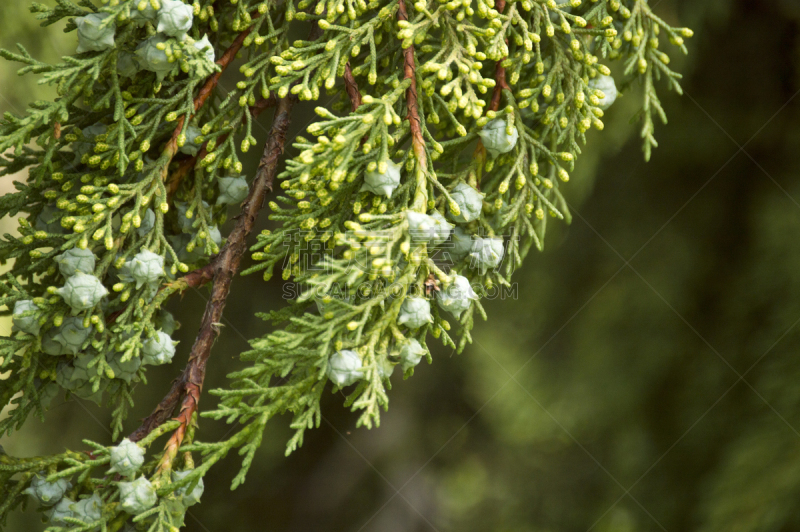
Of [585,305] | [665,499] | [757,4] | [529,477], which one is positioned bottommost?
[529,477]

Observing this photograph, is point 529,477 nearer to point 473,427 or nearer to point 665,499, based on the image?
point 473,427

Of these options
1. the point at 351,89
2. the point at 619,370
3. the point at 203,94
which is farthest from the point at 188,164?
the point at 619,370

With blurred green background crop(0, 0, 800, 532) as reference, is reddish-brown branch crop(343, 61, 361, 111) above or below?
above

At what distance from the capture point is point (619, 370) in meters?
1.40

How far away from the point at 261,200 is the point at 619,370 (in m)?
0.99

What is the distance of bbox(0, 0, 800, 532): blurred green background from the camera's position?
1149 mm

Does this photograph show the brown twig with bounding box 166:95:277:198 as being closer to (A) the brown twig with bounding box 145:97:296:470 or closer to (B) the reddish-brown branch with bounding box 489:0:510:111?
(A) the brown twig with bounding box 145:97:296:470

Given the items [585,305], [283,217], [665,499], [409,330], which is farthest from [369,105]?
[665,499]

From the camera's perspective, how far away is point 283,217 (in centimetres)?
77

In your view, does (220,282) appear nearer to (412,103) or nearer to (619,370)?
(412,103)

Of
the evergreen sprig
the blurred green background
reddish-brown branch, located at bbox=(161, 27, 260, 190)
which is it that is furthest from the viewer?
the blurred green background

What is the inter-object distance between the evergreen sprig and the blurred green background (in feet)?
1.50

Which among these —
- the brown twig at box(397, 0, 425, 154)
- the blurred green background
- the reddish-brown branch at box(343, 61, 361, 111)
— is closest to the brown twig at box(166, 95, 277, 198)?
the reddish-brown branch at box(343, 61, 361, 111)

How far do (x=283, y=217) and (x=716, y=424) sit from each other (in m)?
1.04
